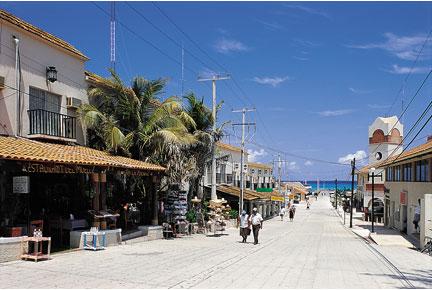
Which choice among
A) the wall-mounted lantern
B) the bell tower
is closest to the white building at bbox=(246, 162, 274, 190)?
the bell tower

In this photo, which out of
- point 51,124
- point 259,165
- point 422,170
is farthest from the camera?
point 259,165

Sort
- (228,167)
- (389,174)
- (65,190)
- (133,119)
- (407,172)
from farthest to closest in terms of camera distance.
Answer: (228,167), (389,174), (407,172), (133,119), (65,190)

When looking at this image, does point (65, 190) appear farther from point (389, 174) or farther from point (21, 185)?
point (389, 174)

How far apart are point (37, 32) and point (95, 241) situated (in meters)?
8.79

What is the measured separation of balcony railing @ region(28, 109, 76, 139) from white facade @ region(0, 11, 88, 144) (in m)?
0.08

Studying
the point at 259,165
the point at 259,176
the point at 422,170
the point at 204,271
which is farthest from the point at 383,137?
the point at 204,271

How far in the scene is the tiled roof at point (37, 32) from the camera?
17.5 metres

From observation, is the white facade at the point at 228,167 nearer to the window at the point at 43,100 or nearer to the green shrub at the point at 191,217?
the green shrub at the point at 191,217

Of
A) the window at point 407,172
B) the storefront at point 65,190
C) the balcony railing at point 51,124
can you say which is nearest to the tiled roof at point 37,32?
the balcony railing at point 51,124

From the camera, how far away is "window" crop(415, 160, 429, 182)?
88.4ft

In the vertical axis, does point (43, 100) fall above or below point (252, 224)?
above

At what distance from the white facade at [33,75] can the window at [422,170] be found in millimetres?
18324

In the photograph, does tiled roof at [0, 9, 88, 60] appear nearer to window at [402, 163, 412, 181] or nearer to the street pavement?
the street pavement

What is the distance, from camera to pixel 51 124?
19547 mm
